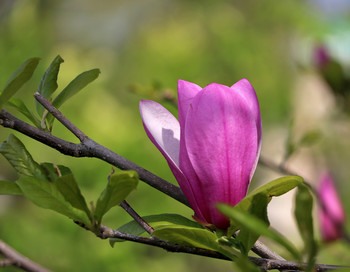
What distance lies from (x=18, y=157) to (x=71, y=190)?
0.19 ft

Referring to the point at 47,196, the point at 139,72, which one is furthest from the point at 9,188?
the point at 139,72

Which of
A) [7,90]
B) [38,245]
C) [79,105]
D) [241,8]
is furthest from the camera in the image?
[241,8]

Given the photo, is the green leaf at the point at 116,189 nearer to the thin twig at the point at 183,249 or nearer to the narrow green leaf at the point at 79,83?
the thin twig at the point at 183,249

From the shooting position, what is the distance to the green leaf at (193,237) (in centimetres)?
33

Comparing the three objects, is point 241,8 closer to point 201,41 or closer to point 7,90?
point 201,41

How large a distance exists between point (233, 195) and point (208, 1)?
477 centimetres

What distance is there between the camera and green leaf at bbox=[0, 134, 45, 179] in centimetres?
35

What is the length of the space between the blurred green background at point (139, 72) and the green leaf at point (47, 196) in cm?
49

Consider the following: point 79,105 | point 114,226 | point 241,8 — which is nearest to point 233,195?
point 114,226

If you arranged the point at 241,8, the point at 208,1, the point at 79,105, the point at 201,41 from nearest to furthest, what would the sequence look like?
the point at 79,105 → the point at 201,41 → the point at 208,1 → the point at 241,8

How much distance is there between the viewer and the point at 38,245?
1850mm

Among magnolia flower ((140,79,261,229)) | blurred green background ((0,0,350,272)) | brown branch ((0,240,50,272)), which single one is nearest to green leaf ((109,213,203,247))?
magnolia flower ((140,79,261,229))

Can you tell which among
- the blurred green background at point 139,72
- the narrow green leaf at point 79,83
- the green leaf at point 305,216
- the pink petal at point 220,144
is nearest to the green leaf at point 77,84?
the narrow green leaf at point 79,83

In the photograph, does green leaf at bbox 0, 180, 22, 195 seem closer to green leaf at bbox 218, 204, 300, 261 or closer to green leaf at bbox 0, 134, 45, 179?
green leaf at bbox 0, 134, 45, 179
